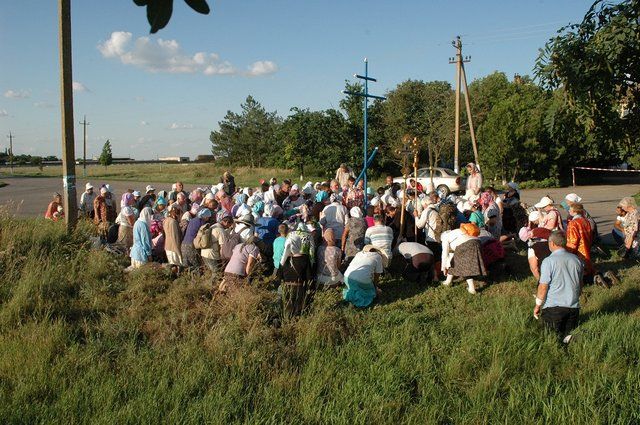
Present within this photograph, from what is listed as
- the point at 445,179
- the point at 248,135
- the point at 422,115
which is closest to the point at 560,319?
the point at 445,179

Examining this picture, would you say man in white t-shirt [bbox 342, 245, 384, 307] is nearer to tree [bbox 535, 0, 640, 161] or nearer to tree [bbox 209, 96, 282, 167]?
tree [bbox 535, 0, 640, 161]

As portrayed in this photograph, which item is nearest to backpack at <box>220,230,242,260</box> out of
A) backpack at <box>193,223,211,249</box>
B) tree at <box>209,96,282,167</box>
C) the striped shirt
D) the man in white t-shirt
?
backpack at <box>193,223,211,249</box>

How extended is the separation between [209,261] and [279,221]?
1.90 meters

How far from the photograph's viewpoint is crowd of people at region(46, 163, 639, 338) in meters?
7.90

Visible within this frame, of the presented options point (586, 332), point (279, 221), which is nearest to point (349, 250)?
point (279, 221)

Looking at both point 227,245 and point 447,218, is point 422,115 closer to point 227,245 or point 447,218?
point 447,218

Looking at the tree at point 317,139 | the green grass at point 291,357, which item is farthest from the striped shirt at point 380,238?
the tree at point 317,139

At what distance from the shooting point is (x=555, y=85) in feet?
19.0

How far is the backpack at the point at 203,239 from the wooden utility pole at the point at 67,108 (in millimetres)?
2716

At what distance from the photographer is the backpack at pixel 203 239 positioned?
338 inches

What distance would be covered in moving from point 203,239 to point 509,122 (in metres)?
28.0

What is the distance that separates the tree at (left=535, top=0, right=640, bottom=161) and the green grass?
2565mm

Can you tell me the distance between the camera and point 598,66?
212 inches

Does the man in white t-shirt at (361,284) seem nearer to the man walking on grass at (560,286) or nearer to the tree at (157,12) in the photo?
the man walking on grass at (560,286)
